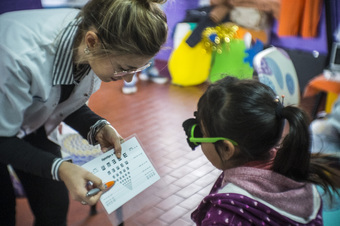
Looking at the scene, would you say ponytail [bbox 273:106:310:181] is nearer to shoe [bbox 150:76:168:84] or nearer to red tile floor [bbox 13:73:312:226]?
red tile floor [bbox 13:73:312:226]

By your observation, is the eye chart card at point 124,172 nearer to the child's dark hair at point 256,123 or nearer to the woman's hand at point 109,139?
the woman's hand at point 109,139

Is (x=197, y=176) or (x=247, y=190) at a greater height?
(x=247, y=190)

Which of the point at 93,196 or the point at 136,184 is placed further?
the point at 136,184

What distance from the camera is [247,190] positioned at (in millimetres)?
809

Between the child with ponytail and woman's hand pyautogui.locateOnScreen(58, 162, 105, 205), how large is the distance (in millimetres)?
258

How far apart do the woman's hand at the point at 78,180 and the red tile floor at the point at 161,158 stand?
12.6 inches

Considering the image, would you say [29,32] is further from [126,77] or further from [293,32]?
[293,32]

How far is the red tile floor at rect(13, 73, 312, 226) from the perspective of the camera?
1549 millimetres

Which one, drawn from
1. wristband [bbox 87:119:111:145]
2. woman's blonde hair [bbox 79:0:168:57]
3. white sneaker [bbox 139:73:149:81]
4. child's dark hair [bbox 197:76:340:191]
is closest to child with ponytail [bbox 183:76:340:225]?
child's dark hair [bbox 197:76:340:191]

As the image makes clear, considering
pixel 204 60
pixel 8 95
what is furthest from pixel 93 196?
pixel 204 60

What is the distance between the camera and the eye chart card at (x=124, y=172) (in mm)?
939

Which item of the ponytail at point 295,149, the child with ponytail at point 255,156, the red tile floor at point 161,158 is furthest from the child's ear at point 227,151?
the red tile floor at point 161,158

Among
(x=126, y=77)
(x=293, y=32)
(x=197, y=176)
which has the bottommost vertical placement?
(x=197, y=176)

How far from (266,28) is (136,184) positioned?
2535 millimetres
